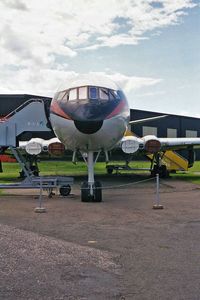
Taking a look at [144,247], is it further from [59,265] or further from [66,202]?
[66,202]

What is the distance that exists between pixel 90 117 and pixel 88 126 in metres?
0.25

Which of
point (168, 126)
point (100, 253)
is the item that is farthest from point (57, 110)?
point (168, 126)

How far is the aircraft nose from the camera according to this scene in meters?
12.1

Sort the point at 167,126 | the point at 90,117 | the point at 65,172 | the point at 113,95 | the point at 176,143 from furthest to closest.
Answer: the point at 167,126 → the point at 65,172 → the point at 176,143 → the point at 113,95 → the point at 90,117

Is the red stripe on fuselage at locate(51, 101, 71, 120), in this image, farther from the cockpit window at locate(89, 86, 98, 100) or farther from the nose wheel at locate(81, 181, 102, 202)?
the nose wheel at locate(81, 181, 102, 202)

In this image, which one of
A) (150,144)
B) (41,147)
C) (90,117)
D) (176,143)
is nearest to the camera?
(90,117)

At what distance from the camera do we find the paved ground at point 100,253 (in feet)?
15.4

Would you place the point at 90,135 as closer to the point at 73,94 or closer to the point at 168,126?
the point at 73,94

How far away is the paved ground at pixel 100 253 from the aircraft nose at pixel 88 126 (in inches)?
85.0

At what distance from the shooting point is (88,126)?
12172 mm

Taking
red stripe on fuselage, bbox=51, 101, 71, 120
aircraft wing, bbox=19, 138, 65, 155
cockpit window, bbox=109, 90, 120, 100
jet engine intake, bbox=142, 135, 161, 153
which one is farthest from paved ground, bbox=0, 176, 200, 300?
jet engine intake, bbox=142, 135, 161, 153

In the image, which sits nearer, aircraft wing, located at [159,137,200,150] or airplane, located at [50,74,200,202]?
airplane, located at [50,74,200,202]

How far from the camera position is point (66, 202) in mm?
12859

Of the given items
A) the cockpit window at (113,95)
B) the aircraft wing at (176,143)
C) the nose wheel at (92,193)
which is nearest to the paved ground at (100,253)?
the nose wheel at (92,193)
